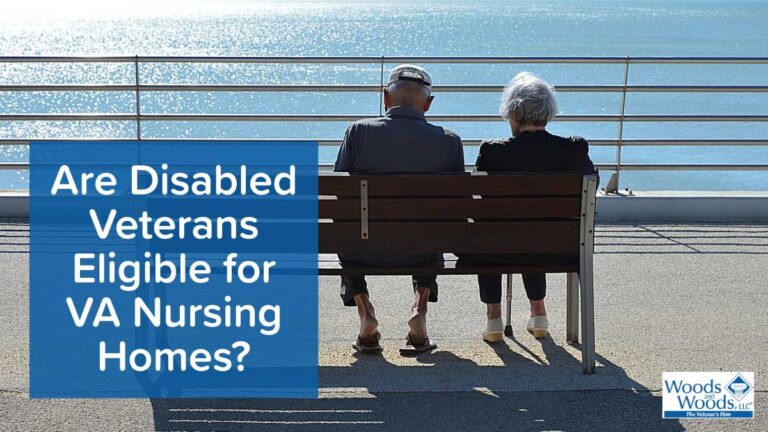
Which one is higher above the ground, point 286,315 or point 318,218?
point 318,218

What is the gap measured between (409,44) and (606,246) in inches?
2620

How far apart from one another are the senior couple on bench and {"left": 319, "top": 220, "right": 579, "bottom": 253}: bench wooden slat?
162 mm

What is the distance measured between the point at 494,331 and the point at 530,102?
1039 mm

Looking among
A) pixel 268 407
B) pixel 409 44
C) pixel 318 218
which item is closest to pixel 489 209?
pixel 318 218

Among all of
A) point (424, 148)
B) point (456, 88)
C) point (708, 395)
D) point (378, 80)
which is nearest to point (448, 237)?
point (424, 148)

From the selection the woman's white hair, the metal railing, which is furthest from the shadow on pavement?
the metal railing

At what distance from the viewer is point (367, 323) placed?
18.0 ft

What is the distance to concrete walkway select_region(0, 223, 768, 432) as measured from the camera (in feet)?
15.4

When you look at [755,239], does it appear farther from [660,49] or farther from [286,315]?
[660,49]

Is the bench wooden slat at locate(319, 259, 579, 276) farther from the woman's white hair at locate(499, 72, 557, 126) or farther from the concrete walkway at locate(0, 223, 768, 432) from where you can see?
the woman's white hair at locate(499, 72, 557, 126)

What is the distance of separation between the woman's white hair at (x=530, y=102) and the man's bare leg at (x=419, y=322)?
86cm

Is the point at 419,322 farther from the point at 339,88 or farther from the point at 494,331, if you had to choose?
the point at 339,88

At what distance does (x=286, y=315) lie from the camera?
612 cm

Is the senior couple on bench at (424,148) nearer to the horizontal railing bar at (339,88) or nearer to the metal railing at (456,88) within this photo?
the metal railing at (456,88)
